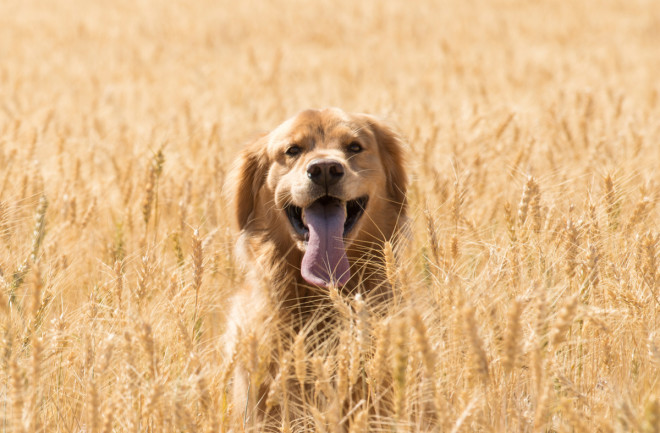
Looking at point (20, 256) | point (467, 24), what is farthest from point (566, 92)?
point (467, 24)

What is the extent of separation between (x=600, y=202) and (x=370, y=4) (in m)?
17.1

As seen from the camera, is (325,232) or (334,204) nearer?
(325,232)

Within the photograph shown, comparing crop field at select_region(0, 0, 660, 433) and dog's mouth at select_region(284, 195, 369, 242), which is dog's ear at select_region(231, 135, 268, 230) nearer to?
crop field at select_region(0, 0, 660, 433)

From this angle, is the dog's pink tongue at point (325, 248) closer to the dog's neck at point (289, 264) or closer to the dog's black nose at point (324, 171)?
the dog's neck at point (289, 264)

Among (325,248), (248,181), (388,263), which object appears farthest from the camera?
(248,181)

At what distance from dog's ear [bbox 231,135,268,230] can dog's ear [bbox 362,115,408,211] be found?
2.06 ft

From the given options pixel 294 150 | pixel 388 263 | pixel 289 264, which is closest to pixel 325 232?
pixel 289 264

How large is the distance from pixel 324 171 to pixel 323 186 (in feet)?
0.25

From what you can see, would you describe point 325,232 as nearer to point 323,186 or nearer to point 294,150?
point 323,186

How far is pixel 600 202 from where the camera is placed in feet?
11.5

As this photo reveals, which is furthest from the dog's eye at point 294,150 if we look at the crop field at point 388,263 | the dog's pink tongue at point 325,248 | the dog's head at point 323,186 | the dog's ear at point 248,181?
the crop field at point 388,263

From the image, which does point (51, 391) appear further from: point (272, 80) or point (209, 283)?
point (272, 80)

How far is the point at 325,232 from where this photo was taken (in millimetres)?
3584

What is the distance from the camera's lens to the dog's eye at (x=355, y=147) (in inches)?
158
